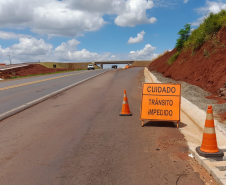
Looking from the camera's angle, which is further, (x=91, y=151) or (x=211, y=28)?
(x=211, y=28)

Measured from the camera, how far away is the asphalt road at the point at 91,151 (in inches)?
136

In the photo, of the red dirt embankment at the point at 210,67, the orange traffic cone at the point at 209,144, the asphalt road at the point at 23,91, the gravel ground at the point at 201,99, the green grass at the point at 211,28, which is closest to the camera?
the orange traffic cone at the point at 209,144

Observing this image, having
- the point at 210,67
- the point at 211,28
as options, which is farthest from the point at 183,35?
the point at 210,67

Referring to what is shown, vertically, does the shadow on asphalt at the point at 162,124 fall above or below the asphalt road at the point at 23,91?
below

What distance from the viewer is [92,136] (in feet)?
17.6

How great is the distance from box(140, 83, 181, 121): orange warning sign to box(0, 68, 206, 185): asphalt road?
30cm

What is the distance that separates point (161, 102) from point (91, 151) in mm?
2825

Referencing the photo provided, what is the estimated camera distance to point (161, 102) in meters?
6.43

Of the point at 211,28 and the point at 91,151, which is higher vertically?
the point at 211,28

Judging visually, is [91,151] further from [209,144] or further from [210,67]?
[210,67]

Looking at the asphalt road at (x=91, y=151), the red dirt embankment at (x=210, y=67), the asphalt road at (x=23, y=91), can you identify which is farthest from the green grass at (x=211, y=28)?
the asphalt road at (x=23, y=91)

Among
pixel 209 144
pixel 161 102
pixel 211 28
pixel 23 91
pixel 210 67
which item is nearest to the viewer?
pixel 209 144

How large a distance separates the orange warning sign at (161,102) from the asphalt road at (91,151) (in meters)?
0.30

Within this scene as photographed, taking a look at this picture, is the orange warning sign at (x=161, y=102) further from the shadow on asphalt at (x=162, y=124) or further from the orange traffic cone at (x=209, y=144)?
the orange traffic cone at (x=209, y=144)
